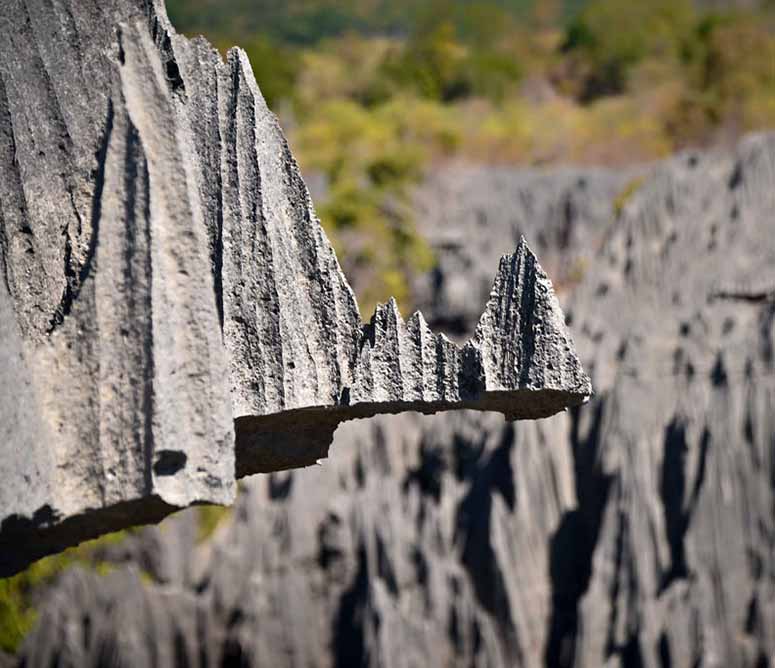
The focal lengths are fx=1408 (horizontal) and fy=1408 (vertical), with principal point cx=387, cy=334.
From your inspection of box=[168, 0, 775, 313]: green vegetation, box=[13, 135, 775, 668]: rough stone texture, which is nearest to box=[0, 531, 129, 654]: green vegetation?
box=[13, 135, 775, 668]: rough stone texture

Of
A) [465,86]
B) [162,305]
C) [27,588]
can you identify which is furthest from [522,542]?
[465,86]

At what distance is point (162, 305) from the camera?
8.54 ft

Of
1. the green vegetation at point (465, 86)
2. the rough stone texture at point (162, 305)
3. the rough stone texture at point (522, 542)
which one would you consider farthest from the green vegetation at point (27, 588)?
the green vegetation at point (465, 86)

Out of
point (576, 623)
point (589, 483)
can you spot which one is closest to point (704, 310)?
point (589, 483)

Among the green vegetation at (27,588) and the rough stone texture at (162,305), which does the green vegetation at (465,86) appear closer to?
the green vegetation at (27,588)

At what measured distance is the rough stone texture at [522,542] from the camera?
7.66m

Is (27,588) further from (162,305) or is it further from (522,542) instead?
(162,305)

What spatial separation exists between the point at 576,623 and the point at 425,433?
8.80 ft

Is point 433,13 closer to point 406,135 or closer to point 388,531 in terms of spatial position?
point 406,135

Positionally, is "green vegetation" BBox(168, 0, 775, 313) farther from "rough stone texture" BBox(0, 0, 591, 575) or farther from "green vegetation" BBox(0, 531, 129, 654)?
"rough stone texture" BBox(0, 0, 591, 575)

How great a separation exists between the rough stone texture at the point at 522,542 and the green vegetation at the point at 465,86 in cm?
853

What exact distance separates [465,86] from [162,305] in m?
28.6

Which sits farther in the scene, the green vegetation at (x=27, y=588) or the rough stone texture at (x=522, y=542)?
the green vegetation at (x=27, y=588)

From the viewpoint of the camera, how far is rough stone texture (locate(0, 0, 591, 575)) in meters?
2.59
